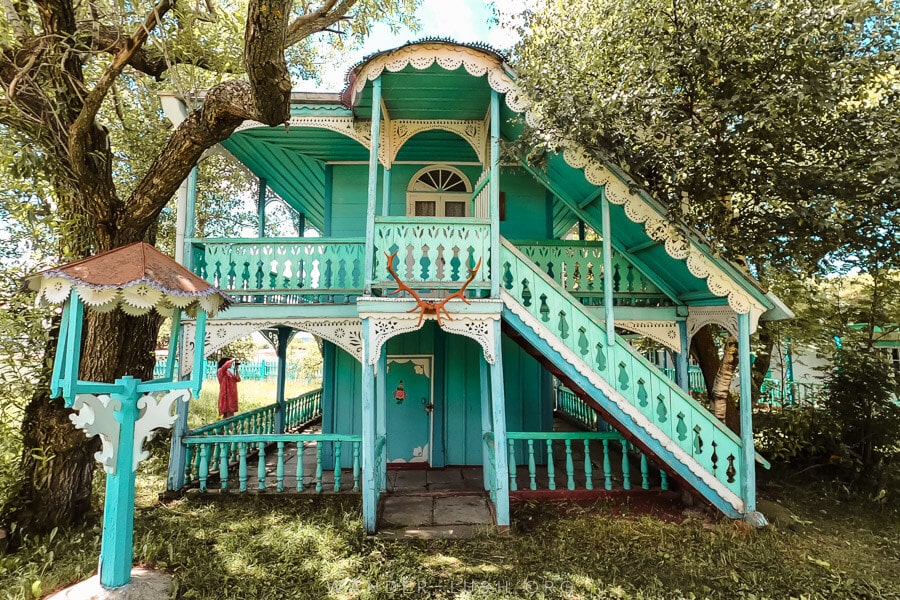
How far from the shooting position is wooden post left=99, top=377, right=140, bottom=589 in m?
3.27

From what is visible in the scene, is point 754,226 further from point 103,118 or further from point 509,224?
point 103,118

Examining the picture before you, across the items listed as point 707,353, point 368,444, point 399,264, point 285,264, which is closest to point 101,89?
point 285,264

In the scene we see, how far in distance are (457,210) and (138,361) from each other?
5.36m

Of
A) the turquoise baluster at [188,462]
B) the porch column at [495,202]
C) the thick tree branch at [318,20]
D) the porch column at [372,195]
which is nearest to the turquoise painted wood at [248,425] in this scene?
the turquoise baluster at [188,462]

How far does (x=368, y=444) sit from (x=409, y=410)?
272 centimetres

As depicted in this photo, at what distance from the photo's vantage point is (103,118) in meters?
7.19

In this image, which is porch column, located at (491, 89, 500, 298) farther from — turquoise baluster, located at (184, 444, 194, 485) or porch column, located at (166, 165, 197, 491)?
turquoise baluster, located at (184, 444, 194, 485)

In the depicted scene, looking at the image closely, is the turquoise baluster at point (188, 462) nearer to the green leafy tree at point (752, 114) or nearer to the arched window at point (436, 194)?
the arched window at point (436, 194)

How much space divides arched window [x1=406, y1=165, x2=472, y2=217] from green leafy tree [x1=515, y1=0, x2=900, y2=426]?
284 cm

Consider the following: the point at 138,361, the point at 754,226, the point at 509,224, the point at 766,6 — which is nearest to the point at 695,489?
the point at 754,226

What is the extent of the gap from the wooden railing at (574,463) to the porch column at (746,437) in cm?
91

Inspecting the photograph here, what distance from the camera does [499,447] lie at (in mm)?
5000

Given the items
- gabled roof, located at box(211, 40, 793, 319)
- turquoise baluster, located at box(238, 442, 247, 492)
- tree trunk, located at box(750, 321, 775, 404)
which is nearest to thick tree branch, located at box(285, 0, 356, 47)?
gabled roof, located at box(211, 40, 793, 319)

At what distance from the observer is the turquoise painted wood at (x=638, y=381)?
16.6 feet
